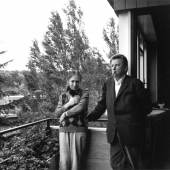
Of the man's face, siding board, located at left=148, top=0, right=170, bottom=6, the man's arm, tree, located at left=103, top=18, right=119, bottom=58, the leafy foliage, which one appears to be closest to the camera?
the man's face

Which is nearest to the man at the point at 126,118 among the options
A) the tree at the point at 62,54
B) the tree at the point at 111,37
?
the tree at the point at 111,37

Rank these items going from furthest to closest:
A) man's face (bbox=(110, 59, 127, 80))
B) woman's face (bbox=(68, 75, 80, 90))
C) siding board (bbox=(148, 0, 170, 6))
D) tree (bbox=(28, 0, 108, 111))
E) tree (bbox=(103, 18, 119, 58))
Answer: tree (bbox=(28, 0, 108, 111)) < tree (bbox=(103, 18, 119, 58)) < siding board (bbox=(148, 0, 170, 6)) < woman's face (bbox=(68, 75, 80, 90)) < man's face (bbox=(110, 59, 127, 80))

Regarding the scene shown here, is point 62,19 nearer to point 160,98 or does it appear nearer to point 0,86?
point 0,86

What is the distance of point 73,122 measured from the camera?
2.90m

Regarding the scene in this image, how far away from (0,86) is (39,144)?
1238 centimetres

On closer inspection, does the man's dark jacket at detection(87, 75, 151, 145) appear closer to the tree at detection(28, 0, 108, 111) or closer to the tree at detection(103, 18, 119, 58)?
the tree at detection(103, 18, 119, 58)

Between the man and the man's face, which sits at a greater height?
the man's face

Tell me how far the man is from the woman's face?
62cm

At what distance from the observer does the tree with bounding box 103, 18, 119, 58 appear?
19438 millimetres

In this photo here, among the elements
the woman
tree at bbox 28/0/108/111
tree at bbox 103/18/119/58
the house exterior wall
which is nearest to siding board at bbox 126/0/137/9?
the house exterior wall

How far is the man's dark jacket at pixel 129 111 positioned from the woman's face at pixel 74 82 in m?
0.66

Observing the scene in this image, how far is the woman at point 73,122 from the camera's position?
286 centimetres

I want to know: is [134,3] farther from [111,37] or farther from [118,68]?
[111,37]

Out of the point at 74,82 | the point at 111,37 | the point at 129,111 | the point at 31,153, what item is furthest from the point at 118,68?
the point at 111,37
